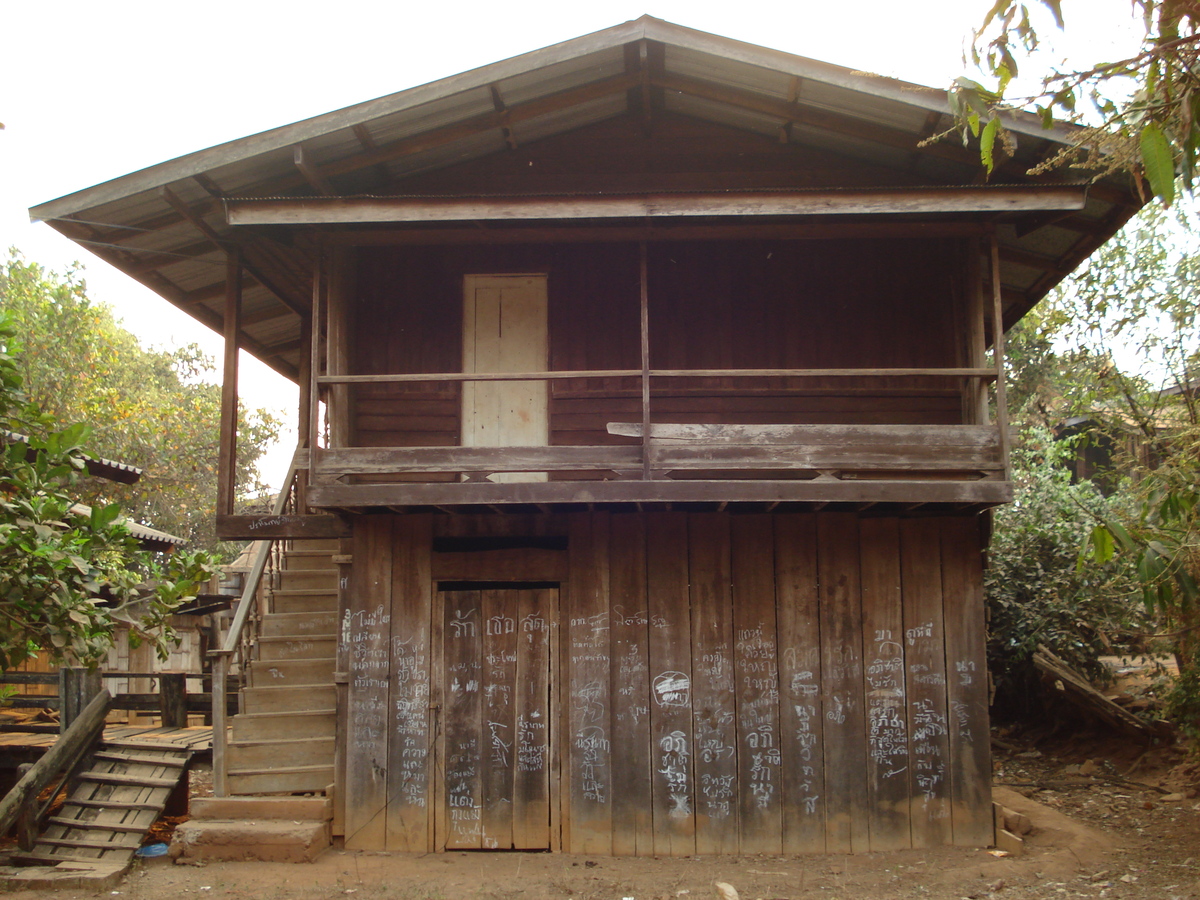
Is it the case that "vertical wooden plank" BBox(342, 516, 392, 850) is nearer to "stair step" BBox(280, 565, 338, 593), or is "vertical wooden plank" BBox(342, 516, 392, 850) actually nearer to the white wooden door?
the white wooden door

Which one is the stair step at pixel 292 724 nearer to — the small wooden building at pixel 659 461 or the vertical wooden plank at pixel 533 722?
the small wooden building at pixel 659 461

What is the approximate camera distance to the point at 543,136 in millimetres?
9648

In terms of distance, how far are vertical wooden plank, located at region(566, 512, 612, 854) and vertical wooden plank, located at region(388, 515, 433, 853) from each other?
Answer: 1.30m

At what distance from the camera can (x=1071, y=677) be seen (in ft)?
40.2

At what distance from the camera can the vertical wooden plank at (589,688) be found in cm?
822

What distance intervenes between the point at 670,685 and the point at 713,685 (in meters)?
0.38

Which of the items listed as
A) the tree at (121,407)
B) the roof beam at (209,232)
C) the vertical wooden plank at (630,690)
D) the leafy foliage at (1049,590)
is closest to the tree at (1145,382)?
the leafy foliage at (1049,590)

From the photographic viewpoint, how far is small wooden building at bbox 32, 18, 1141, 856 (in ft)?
25.7

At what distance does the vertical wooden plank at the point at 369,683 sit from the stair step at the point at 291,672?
86 cm

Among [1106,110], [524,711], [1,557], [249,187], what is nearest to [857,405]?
[524,711]

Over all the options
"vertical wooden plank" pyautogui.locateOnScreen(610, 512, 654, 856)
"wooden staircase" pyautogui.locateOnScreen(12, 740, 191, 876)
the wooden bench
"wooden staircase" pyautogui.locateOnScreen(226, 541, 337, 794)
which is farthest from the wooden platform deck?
the wooden bench

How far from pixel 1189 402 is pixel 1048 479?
5288mm

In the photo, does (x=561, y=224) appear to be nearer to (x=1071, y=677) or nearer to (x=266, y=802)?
(x=266, y=802)

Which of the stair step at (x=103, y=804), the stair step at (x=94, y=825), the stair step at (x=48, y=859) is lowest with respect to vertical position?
the stair step at (x=48, y=859)
